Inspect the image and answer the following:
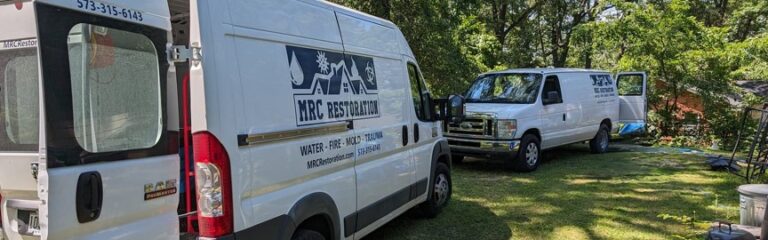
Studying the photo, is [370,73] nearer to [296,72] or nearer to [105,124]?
[296,72]

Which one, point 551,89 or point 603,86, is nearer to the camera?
point 551,89

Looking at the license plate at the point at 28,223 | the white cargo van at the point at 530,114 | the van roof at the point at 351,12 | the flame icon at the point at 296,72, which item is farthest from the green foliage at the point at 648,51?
the license plate at the point at 28,223

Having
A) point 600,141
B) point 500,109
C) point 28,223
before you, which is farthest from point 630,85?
point 28,223

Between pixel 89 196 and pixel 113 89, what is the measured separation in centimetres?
53

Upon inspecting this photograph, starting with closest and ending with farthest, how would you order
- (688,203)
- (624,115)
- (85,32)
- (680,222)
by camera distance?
(85,32), (680,222), (688,203), (624,115)

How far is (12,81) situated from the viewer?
275 cm

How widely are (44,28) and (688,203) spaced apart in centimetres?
765

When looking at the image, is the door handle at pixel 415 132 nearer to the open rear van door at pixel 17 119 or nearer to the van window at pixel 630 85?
the open rear van door at pixel 17 119

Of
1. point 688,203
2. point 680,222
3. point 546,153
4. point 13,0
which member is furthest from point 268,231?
point 546,153

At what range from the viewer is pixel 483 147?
963 cm

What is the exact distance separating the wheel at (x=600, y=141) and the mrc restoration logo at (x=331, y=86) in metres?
9.05

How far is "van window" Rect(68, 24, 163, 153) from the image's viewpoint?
249 cm

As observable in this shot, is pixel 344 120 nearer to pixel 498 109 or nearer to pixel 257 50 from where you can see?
pixel 257 50

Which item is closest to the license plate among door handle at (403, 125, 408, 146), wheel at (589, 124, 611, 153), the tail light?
the tail light
